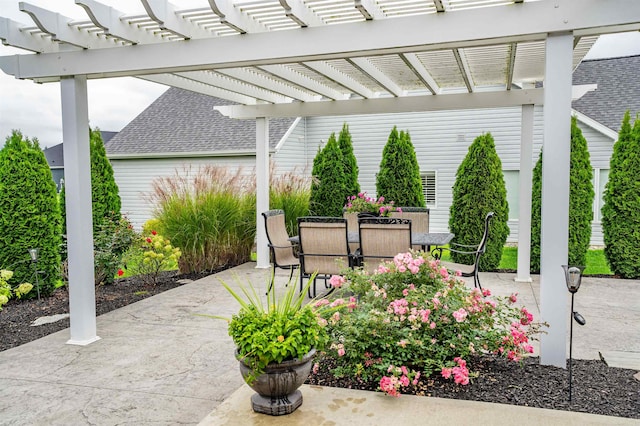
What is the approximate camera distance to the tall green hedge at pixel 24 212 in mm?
5902

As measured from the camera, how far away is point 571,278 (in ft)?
9.84

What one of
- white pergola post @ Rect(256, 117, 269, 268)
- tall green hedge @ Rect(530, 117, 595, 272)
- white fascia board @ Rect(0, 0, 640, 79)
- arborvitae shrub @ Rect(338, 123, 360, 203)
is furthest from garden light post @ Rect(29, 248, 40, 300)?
tall green hedge @ Rect(530, 117, 595, 272)

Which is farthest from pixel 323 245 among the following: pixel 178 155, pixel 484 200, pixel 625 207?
pixel 178 155

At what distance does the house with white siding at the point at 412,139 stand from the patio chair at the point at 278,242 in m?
5.48

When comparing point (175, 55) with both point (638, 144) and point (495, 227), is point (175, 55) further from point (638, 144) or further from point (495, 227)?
point (638, 144)

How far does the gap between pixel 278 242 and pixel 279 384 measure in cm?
397

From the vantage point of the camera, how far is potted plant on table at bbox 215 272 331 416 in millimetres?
2612

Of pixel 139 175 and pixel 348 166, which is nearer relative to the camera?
pixel 348 166

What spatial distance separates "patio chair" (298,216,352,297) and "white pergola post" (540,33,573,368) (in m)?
2.37

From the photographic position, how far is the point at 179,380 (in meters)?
3.54

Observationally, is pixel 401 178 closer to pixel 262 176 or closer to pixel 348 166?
pixel 348 166

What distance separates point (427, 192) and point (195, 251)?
24.4 feet

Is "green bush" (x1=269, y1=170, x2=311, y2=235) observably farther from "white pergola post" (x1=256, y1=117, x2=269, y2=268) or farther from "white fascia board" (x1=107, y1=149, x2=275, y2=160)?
"white fascia board" (x1=107, y1=149, x2=275, y2=160)

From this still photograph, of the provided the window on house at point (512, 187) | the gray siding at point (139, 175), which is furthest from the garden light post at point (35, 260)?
the window on house at point (512, 187)
